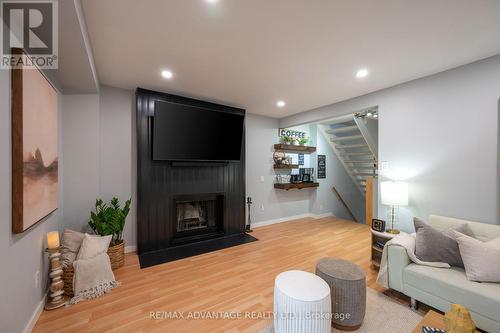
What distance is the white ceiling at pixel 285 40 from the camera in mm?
1573

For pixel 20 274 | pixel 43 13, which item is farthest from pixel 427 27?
pixel 20 274

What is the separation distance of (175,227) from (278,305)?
252 centimetres

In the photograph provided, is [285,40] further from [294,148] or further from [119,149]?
[294,148]

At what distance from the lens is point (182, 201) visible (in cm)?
362

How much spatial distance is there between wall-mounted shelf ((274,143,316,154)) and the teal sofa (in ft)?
10.2

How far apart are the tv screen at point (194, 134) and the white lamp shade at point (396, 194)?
251 cm

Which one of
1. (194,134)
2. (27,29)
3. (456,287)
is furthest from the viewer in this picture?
(194,134)

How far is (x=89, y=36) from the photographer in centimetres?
190

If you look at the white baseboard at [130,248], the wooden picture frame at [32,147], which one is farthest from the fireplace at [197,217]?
the wooden picture frame at [32,147]

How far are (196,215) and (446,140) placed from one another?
159 inches

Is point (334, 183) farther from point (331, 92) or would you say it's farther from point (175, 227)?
point (175, 227)

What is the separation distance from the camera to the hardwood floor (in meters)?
1.79

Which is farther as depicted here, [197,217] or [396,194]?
[197,217]

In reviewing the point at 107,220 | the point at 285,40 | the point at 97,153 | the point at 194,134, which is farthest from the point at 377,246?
the point at 97,153
